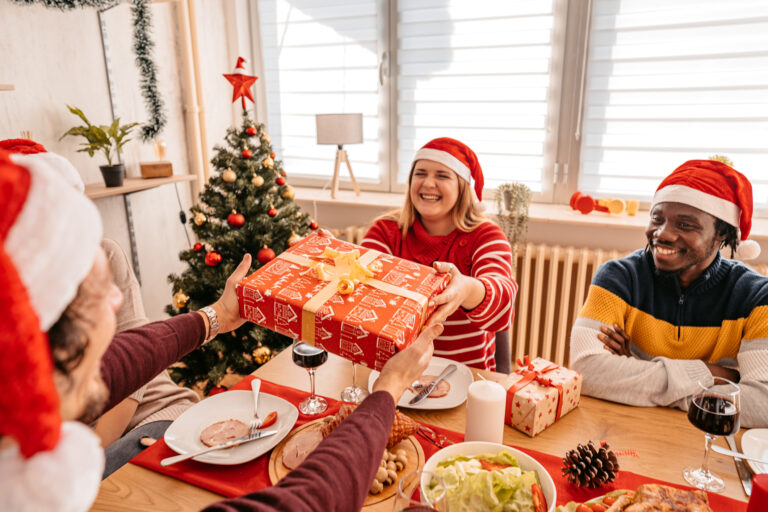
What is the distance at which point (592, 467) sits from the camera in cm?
98

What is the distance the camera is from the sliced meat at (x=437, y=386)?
130 centimetres

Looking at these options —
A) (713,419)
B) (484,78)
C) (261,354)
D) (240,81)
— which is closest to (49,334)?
(713,419)

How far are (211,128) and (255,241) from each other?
1.53m

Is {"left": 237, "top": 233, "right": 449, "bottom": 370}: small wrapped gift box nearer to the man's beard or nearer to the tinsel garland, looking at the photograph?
the man's beard

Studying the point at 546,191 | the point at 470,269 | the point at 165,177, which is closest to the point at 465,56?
the point at 546,191

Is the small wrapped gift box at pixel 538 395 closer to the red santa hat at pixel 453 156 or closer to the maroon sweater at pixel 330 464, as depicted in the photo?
the maroon sweater at pixel 330 464

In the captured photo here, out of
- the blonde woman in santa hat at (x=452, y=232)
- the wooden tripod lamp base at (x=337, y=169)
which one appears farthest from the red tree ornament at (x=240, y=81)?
the blonde woman in santa hat at (x=452, y=232)

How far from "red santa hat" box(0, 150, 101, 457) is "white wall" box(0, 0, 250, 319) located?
234cm

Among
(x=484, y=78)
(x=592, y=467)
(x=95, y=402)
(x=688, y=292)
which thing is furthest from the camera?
(x=484, y=78)

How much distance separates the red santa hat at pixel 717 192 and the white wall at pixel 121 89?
2.79 meters

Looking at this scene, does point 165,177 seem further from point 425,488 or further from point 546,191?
point 425,488

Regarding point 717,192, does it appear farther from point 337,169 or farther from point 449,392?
point 337,169

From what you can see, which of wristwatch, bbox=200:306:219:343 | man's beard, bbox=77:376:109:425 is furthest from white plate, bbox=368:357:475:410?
man's beard, bbox=77:376:109:425

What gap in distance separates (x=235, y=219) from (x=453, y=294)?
139 centimetres
